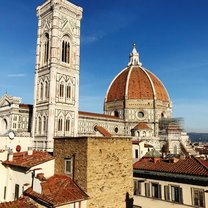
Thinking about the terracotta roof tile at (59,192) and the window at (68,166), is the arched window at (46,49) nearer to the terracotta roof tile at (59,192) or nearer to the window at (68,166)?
the window at (68,166)

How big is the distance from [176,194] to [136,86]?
59.2 metres

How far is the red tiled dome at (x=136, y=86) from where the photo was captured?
7431cm

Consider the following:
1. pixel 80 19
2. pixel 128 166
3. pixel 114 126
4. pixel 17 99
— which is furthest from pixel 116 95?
pixel 128 166

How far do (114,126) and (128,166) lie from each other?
5028 centimetres

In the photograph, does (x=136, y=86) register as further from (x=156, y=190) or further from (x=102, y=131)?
(x=156, y=190)

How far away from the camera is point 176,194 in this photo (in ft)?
57.9

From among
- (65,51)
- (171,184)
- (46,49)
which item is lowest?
(171,184)

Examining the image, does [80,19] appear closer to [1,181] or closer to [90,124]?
[90,124]

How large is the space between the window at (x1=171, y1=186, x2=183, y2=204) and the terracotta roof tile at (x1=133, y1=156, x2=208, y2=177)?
1091mm

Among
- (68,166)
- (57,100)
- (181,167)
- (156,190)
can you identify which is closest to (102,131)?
(57,100)

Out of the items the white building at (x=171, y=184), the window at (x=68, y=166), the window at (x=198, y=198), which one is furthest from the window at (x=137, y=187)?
the window at (x=68, y=166)

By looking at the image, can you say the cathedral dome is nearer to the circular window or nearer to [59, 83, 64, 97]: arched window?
the circular window

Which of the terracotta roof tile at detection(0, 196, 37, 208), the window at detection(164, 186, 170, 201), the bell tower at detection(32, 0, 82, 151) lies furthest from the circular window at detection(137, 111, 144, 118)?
the terracotta roof tile at detection(0, 196, 37, 208)

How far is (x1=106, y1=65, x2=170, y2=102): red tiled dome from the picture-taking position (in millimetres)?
74312
